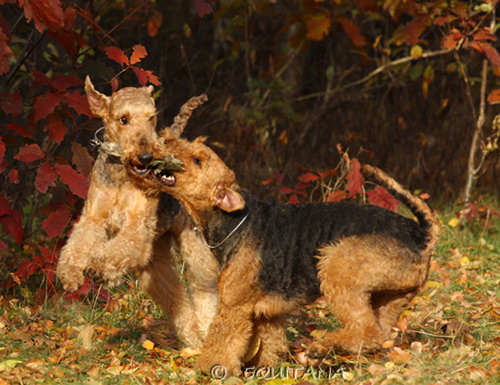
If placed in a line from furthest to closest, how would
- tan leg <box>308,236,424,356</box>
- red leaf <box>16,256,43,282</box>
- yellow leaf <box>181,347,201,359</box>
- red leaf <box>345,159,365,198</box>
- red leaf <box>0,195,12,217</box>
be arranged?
red leaf <box>345,159,365,198</box>, red leaf <box>16,256,43,282</box>, red leaf <box>0,195,12,217</box>, yellow leaf <box>181,347,201,359</box>, tan leg <box>308,236,424,356</box>

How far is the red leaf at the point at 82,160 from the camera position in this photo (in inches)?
189

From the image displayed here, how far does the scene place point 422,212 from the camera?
3703 millimetres

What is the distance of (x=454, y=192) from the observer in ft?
26.3

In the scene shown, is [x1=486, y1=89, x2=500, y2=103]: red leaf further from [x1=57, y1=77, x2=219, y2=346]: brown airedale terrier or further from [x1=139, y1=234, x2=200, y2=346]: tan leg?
[x1=139, y1=234, x2=200, y2=346]: tan leg

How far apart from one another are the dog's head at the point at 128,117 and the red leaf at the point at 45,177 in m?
0.50

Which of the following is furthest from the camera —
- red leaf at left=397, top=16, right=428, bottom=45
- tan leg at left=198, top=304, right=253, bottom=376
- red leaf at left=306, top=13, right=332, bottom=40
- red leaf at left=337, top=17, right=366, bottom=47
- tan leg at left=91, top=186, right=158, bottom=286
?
red leaf at left=337, top=17, right=366, bottom=47

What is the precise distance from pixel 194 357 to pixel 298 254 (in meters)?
1.04

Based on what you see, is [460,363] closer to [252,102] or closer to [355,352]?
[355,352]

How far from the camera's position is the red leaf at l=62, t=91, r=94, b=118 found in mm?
4633

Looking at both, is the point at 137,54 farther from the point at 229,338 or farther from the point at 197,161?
the point at 229,338

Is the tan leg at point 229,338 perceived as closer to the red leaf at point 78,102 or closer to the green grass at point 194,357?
the green grass at point 194,357

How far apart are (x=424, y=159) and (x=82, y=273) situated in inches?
216

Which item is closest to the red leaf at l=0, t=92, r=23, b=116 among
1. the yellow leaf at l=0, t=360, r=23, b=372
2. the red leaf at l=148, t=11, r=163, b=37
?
the yellow leaf at l=0, t=360, r=23, b=372

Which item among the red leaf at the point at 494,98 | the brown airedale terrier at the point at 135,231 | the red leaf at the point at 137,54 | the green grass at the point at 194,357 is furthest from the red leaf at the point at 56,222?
the red leaf at the point at 494,98
